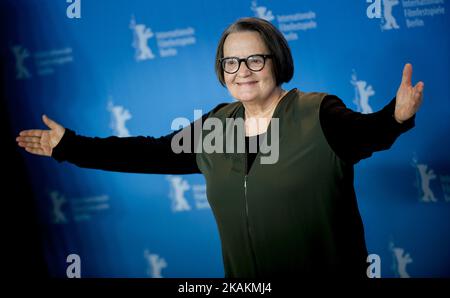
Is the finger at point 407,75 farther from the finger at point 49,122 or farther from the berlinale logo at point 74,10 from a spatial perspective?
the berlinale logo at point 74,10

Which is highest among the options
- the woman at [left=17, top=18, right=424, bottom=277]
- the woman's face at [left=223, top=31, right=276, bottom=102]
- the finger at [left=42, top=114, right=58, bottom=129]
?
the woman's face at [left=223, top=31, right=276, bottom=102]

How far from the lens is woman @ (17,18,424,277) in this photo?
63.1 inches

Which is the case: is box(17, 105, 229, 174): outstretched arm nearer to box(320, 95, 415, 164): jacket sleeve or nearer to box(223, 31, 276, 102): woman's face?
box(223, 31, 276, 102): woman's face

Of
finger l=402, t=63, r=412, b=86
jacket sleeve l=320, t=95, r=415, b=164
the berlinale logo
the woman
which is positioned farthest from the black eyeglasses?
the berlinale logo

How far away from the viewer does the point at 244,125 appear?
181 centimetres

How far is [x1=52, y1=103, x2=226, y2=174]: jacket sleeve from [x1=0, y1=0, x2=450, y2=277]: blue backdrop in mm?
846

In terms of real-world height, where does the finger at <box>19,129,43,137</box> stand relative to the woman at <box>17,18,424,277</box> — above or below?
above

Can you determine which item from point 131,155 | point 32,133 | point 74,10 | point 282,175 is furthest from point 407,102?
point 74,10

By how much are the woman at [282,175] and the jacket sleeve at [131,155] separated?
0.45 feet

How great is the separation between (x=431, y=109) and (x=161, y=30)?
1472mm
